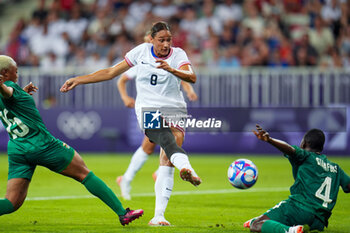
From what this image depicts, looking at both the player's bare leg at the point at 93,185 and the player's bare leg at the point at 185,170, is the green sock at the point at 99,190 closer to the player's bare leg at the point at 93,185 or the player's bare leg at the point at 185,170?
the player's bare leg at the point at 93,185

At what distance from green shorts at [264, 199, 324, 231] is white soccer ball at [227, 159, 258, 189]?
0.73m

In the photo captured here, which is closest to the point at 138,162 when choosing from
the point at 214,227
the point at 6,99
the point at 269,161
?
the point at 214,227

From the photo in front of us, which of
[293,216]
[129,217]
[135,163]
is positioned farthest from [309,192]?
[135,163]

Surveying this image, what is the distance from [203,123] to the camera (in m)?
19.9

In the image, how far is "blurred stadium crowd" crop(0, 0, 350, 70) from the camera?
67.6 ft

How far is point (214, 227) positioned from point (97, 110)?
1242cm

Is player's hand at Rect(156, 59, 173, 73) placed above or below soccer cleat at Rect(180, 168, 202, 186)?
above

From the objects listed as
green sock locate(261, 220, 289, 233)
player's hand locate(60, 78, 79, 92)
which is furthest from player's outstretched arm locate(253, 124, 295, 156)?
player's hand locate(60, 78, 79, 92)

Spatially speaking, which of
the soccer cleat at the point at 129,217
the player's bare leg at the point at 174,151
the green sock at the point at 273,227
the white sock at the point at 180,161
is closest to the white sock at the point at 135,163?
the player's bare leg at the point at 174,151

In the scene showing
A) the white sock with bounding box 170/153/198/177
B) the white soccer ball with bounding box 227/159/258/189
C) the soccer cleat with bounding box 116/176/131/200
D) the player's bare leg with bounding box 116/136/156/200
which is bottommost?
the soccer cleat with bounding box 116/176/131/200

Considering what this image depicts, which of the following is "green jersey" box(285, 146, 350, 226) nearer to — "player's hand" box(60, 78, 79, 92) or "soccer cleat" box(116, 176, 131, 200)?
"player's hand" box(60, 78, 79, 92)

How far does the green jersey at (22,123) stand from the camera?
7.26 m

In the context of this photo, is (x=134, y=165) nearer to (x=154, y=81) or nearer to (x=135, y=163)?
(x=135, y=163)

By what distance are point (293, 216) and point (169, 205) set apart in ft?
10.8
